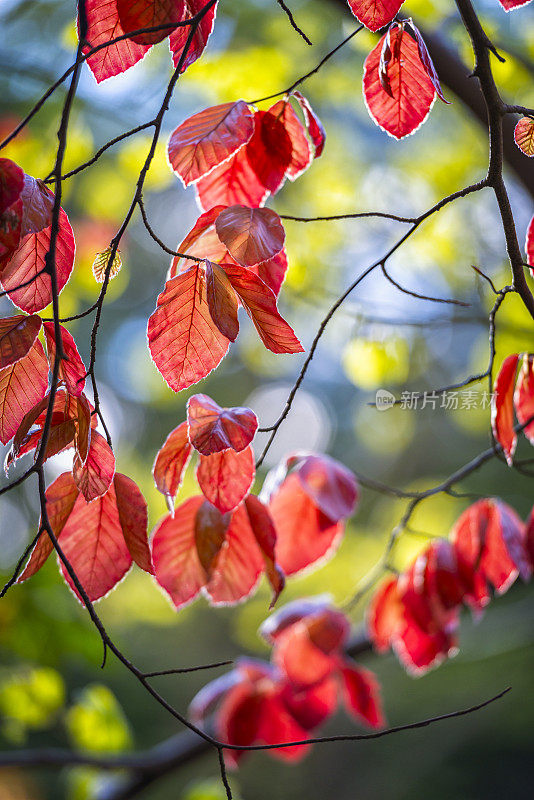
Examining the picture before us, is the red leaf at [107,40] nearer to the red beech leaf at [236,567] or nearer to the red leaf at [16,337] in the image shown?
the red leaf at [16,337]

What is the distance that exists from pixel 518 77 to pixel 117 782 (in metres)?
1.43

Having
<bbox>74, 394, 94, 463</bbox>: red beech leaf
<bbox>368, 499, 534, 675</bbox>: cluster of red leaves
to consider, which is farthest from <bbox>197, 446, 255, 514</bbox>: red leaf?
<bbox>368, 499, 534, 675</bbox>: cluster of red leaves

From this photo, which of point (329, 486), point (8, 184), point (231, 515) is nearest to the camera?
point (8, 184)

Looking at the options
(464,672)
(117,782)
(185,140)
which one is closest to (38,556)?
(185,140)

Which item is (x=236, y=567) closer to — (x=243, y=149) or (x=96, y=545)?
(x=96, y=545)

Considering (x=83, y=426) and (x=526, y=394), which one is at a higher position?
(x=83, y=426)

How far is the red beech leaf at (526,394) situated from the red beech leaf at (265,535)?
0.88 ft

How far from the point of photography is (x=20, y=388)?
17.5 inches

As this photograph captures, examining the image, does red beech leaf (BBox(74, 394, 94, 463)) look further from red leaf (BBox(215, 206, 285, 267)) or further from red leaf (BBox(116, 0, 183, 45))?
red leaf (BBox(116, 0, 183, 45))

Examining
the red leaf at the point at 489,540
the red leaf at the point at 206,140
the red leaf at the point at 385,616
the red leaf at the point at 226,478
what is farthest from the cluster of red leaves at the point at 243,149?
the red leaf at the point at 385,616

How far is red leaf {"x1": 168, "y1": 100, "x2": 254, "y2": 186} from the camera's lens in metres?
0.46

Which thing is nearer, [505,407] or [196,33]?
[196,33]

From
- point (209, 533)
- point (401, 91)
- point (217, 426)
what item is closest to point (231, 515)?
point (209, 533)

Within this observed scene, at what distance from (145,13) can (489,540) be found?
2.06 ft
